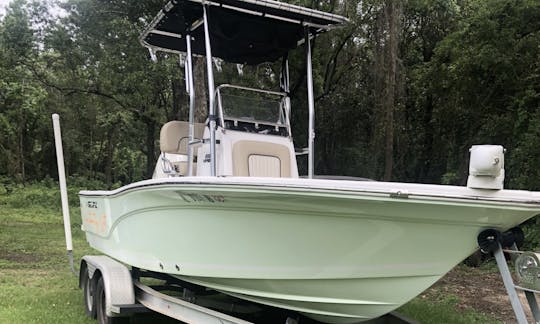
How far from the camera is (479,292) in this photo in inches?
259

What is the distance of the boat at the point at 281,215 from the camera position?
2602 millimetres

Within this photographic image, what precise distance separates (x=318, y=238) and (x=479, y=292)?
4517 mm

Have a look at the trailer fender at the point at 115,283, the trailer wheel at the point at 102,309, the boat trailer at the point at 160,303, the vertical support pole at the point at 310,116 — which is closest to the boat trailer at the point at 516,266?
the boat trailer at the point at 160,303

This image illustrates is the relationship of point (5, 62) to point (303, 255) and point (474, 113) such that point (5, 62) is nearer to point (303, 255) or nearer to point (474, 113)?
point (474, 113)

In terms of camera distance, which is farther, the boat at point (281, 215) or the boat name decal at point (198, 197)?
the boat name decal at point (198, 197)

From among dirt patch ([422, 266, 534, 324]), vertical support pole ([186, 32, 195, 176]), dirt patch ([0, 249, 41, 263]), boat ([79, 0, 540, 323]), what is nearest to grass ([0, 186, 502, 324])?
dirt patch ([0, 249, 41, 263])

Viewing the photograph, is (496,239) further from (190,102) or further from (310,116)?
(190,102)

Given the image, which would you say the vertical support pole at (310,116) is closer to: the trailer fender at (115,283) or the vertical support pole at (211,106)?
the vertical support pole at (211,106)

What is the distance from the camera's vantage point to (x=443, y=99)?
13516 mm

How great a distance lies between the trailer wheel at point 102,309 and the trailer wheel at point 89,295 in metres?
0.14

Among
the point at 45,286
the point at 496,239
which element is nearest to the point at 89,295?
the point at 45,286

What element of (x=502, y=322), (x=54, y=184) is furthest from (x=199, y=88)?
(x=54, y=184)

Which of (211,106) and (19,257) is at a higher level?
(211,106)

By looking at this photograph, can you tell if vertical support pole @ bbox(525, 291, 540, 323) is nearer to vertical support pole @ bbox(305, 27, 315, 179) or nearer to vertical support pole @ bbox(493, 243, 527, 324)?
vertical support pole @ bbox(493, 243, 527, 324)
